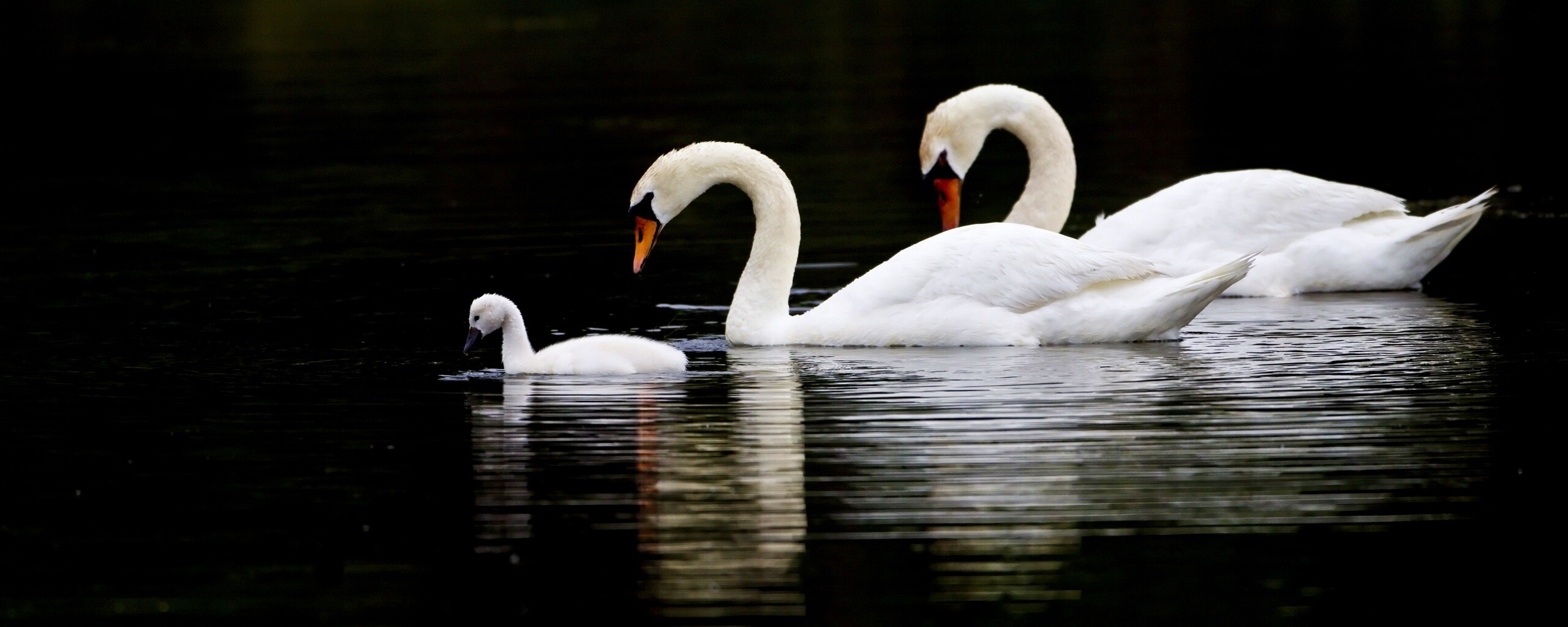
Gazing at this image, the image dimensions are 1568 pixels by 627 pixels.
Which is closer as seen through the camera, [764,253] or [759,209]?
[764,253]

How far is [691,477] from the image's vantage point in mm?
8508

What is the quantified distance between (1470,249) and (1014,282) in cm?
525

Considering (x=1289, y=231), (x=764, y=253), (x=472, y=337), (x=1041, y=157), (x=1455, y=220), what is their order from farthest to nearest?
(x=1041, y=157) < (x=1289, y=231) < (x=1455, y=220) < (x=764, y=253) < (x=472, y=337)

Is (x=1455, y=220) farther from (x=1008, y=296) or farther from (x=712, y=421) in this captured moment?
(x=712, y=421)

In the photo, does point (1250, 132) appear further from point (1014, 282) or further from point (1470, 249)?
point (1014, 282)

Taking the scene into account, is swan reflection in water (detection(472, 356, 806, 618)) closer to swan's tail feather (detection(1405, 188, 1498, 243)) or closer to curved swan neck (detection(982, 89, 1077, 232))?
curved swan neck (detection(982, 89, 1077, 232))

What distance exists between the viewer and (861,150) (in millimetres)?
23312

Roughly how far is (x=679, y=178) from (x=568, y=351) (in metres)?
1.70

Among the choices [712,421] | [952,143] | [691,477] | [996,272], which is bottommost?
[691,477]

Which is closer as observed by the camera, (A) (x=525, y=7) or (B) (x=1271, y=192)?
(B) (x=1271, y=192)

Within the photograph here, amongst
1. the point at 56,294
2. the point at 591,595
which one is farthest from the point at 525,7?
the point at 591,595

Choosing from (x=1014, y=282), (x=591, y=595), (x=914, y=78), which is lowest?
(x=591, y=595)

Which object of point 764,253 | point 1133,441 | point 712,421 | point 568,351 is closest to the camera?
point 1133,441

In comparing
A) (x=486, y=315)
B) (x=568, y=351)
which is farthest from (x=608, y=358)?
(x=486, y=315)
